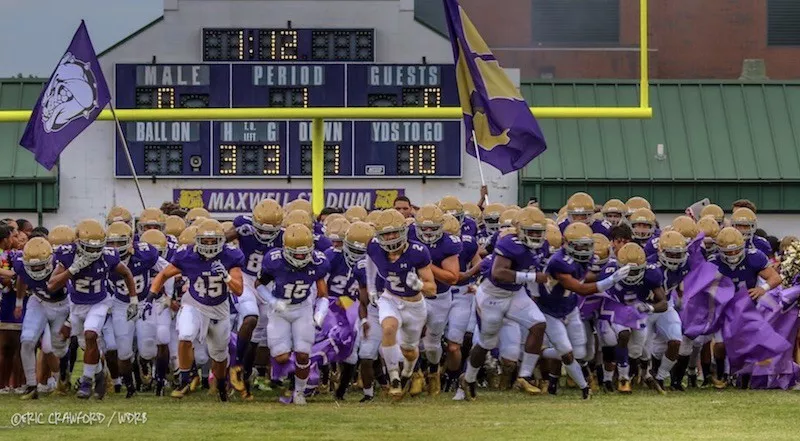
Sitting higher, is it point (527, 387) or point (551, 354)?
point (551, 354)

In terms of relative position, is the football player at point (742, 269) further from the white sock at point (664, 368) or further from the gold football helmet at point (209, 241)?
the gold football helmet at point (209, 241)

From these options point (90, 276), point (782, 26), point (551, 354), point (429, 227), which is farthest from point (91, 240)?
point (782, 26)

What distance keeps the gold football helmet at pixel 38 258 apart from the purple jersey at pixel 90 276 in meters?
0.17

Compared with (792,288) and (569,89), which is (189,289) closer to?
(792,288)

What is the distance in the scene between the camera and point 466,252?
55.3ft

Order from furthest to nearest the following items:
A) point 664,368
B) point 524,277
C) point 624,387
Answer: point 664,368, point 624,387, point 524,277

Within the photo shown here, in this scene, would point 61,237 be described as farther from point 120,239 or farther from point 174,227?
point 174,227

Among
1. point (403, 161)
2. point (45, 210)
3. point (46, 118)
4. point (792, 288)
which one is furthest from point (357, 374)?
point (45, 210)

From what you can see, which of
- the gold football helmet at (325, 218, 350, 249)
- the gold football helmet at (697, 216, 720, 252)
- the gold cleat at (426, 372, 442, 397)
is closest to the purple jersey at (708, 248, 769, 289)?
the gold football helmet at (697, 216, 720, 252)

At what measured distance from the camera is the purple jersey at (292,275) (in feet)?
51.1

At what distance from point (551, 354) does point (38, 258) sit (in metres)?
4.65

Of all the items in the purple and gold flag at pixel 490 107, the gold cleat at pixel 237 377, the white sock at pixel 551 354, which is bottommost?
the gold cleat at pixel 237 377

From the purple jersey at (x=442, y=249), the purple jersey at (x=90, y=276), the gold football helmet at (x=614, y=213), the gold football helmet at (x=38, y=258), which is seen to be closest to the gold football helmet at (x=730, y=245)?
the gold football helmet at (x=614, y=213)

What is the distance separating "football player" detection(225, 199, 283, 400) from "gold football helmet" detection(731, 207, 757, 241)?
450cm
